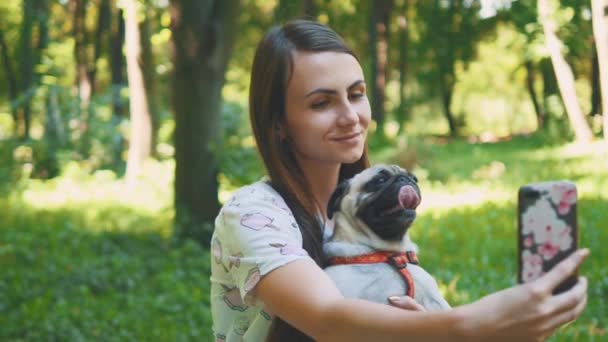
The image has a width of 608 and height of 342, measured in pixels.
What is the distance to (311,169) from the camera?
2.43 metres

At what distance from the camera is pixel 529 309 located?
4.52 ft

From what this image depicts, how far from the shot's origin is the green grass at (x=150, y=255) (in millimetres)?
6039

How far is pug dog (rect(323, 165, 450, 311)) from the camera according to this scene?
82.1 inches

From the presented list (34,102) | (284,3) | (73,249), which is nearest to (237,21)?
(284,3)

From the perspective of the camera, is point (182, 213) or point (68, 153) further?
point (68, 153)

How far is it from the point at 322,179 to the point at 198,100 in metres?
5.66

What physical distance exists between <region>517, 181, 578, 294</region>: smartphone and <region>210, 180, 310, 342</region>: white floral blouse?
23.2 inches

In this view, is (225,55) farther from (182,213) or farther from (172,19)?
(182,213)

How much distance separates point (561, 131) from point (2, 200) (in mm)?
14609

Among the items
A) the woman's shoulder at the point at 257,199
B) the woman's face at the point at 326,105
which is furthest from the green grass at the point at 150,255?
the woman's shoulder at the point at 257,199

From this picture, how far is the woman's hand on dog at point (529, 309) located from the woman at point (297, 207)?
0.31ft

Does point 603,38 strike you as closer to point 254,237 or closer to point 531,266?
point 254,237

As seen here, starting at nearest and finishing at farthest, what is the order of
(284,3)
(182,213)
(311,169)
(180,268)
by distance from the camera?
(311,169) → (180,268) → (182,213) → (284,3)

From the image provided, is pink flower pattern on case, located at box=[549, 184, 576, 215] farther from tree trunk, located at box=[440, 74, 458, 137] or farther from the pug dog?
tree trunk, located at box=[440, 74, 458, 137]
